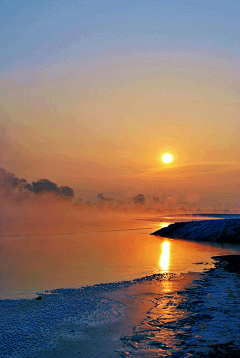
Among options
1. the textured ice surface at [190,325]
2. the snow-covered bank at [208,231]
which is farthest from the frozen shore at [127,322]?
the snow-covered bank at [208,231]

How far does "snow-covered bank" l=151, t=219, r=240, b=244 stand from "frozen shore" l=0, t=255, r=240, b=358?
15549 mm

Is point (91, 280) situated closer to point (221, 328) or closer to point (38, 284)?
point (38, 284)

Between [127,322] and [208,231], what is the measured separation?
2134 cm

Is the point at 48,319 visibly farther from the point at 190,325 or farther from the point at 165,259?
the point at 165,259

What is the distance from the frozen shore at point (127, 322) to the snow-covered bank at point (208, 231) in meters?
15.5

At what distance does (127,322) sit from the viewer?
7.45 metres

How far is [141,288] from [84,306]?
2.46 metres

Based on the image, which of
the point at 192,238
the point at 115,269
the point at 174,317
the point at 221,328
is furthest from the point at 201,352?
the point at 192,238

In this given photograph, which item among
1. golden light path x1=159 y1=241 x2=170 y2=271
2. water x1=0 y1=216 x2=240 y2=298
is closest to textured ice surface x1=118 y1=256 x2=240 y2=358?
water x1=0 y1=216 x2=240 y2=298

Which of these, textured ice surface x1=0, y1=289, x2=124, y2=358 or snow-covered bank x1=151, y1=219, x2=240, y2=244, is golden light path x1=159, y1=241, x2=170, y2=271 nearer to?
textured ice surface x1=0, y1=289, x2=124, y2=358

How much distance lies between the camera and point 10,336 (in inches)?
257

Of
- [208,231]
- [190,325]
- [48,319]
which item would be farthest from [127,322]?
[208,231]

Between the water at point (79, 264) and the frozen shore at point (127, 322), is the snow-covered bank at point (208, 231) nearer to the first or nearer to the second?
the water at point (79, 264)

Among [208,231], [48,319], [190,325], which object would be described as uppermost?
[208,231]
